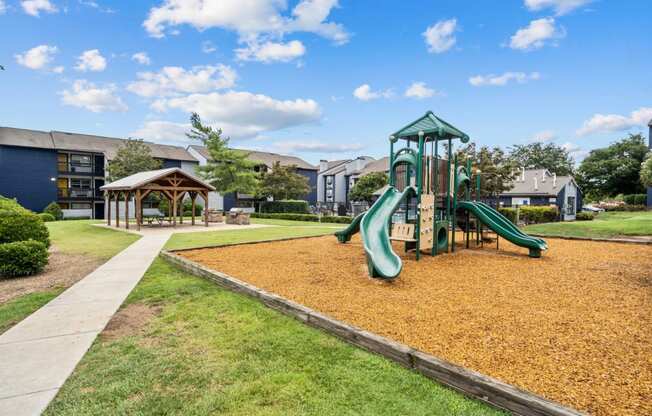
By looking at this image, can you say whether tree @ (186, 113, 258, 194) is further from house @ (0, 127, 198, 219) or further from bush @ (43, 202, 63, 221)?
bush @ (43, 202, 63, 221)

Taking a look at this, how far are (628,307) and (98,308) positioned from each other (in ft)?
27.8

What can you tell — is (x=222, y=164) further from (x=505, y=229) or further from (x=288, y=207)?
(x=505, y=229)

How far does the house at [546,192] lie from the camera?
35.4 m

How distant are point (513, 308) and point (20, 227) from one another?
1113cm

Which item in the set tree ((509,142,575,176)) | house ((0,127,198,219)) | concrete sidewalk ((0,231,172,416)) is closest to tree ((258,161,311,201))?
house ((0,127,198,219))

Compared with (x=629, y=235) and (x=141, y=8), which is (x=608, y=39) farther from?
(x=141, y=8)

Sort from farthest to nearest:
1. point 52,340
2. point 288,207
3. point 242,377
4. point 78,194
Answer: point 78,194 → point 288,207 → point 52,340 → point 242,377

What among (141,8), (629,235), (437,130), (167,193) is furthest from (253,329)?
(167,193)

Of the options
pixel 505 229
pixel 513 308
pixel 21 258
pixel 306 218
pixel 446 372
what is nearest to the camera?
pixel 446 372

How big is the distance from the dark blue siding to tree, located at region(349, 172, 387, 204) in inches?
1303

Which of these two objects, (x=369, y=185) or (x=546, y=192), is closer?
(x=546, y=192)

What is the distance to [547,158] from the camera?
61469 mm

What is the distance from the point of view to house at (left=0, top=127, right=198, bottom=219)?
32688 mm

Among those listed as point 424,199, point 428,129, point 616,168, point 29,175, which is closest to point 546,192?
point 616,168
